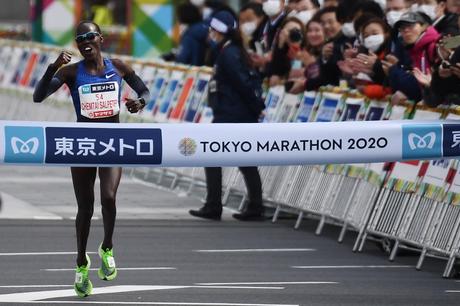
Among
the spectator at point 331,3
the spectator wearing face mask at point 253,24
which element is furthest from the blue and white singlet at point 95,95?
the spectator wearing face mask at point 253,24

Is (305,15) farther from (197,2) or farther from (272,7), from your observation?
(197,2)

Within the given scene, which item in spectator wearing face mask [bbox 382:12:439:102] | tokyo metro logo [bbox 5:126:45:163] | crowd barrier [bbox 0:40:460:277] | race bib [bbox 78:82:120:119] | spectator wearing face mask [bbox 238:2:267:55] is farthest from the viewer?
spectator wearing face mask [bbox 238:2:267:55]

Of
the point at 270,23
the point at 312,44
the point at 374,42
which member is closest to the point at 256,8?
the point at 270,23

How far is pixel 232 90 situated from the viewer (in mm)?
18109

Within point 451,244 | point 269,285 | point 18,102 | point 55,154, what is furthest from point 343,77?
point 18,102

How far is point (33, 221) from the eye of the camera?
695 inches

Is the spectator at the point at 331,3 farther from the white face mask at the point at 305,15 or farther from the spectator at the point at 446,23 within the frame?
the spectator at the point at 446,23

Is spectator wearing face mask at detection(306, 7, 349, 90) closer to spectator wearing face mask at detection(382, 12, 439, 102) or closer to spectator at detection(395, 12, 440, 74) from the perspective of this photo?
spectator wearing face mask at detection(382, 12, 439, 102)

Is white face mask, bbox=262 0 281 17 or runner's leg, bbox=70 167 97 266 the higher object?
white face mask, bbox=262 0 281 17

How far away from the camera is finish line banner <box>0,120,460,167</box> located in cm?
1212

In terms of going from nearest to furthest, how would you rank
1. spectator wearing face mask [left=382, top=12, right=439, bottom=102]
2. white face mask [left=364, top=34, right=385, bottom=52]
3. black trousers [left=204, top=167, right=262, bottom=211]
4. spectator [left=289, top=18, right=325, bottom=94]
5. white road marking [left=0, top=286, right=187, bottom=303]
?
1. white road marking [left=0, top=286, right=187, bottom=303]
2. spectator wearing face mask [left=382, top=12, right=439, bottom=102]
3. white face mask [left=364, top=34, right=385, bottom=52]
4. black trousers [left=204, top=167, right=262, bottom=211]
5. spectator [left=289, top=18, right=325, bottom=94]

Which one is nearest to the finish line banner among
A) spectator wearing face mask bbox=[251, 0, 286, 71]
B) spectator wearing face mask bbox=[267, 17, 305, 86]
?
spectator wearing face mask bbox=[267, 17, 305, 86]

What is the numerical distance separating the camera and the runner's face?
629cm

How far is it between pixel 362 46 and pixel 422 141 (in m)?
3.95
